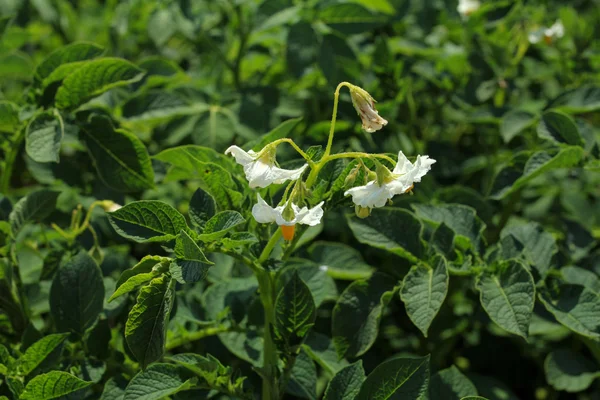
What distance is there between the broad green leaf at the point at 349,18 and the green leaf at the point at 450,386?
99 centimetres

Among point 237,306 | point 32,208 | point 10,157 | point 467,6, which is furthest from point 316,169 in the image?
point 467,6

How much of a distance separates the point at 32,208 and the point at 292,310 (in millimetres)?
617

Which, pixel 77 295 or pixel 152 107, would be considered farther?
pixel 152 107

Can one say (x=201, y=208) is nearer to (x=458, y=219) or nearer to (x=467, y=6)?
(x=458, y=219)

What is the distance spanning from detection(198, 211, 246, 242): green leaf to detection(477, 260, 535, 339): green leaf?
50 cm

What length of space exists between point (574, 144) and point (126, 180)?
987 millimetres

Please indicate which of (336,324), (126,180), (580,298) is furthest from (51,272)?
(580,298)

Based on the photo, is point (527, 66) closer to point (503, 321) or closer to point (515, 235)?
point (515, 235)

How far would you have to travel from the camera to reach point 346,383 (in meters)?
1.24

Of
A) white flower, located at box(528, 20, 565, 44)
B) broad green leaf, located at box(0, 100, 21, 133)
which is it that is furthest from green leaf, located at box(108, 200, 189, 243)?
white flower, located at box(528, 20, 565, 44)

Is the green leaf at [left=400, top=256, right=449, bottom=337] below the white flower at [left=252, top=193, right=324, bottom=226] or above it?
below

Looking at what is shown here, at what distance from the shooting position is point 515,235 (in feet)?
4.99

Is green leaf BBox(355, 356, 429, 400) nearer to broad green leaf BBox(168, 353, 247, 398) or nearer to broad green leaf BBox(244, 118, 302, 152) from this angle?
broad green leaf BBox(168, 353, 247, 398)

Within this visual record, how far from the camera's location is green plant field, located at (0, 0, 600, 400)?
1.20 m
